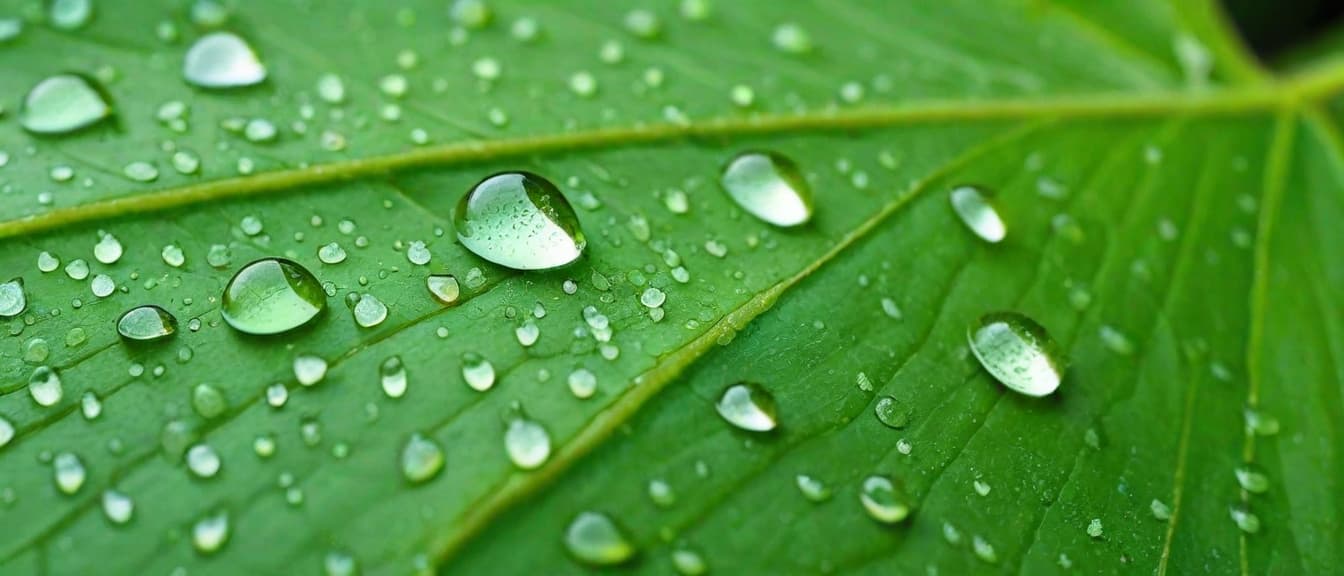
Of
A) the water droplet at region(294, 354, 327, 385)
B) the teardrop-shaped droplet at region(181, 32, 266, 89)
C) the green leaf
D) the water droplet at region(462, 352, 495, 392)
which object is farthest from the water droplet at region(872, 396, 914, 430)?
the teardrop-shaped droplet at region(181, 32, 266, 89)

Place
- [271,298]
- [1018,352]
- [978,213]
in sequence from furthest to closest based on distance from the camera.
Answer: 1. [978,213]
2. [1018,352]
3. [271,298]

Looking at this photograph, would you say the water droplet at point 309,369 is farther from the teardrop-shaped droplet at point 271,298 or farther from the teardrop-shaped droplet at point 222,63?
the teardrop-shaped droplet at point 222,63

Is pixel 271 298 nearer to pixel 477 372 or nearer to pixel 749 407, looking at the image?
pixel 477 372

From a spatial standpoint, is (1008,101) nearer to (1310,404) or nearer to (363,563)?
(1310,404)

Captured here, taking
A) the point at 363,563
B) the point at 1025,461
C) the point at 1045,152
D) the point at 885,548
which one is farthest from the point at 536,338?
the point at 1045,152

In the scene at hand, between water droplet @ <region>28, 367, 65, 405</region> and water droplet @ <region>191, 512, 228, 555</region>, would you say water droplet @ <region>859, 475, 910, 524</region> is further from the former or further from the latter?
water droplet @ <region>28, 367, 65, 405</region>

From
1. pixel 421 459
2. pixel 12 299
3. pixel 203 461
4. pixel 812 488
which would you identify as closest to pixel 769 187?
pixel 812 488
